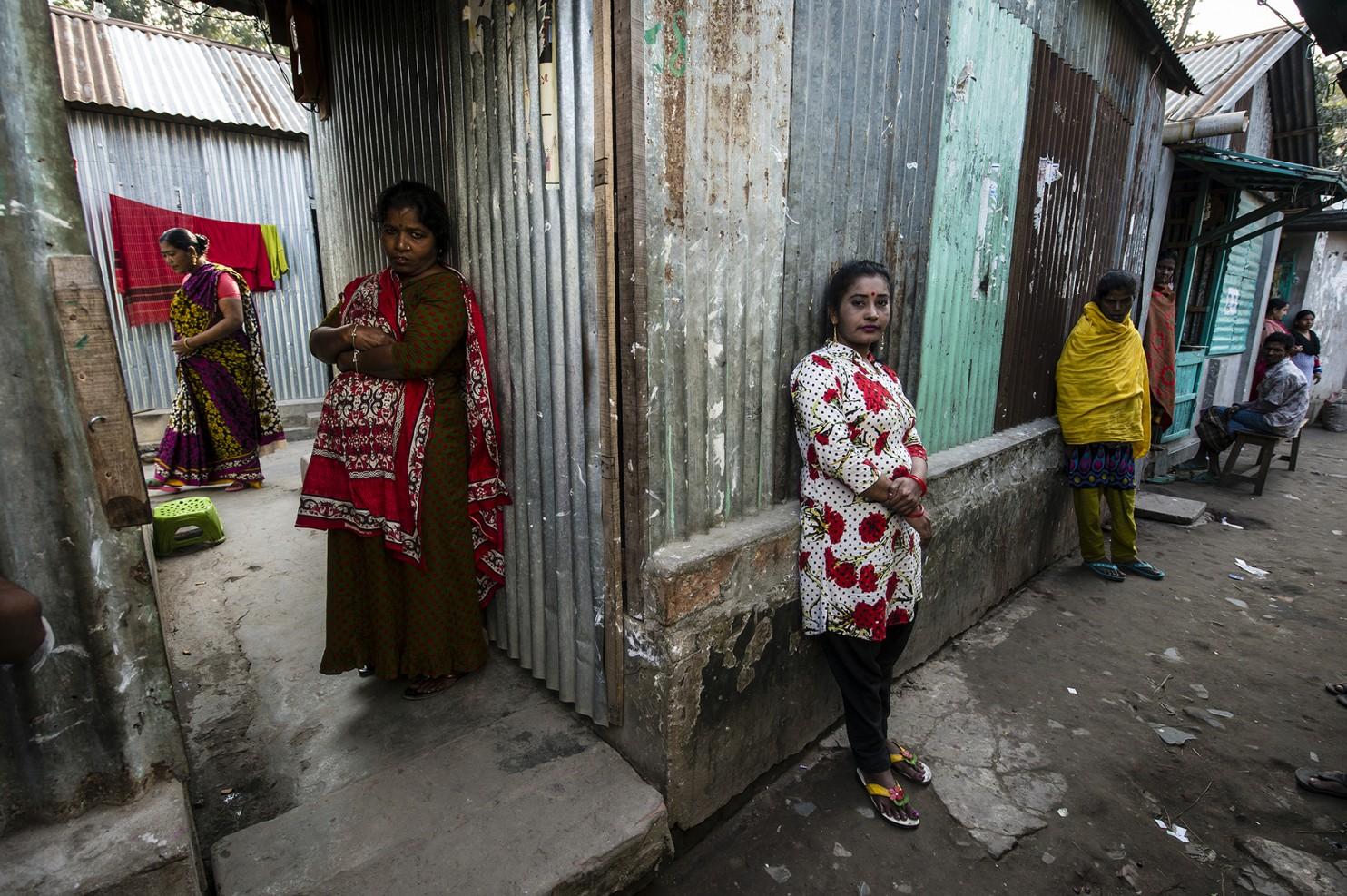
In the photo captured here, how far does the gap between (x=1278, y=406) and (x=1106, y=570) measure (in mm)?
4177

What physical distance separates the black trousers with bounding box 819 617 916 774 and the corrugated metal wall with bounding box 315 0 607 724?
849 millimetres

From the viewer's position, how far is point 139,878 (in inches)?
54.4

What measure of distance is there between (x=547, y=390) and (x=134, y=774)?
142 cm

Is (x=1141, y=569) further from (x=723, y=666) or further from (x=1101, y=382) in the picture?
(x=723, y=666)

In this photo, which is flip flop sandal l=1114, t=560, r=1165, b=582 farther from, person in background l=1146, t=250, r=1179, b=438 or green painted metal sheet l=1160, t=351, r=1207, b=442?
green painted metal sheet l=1160, t=351, r=1207, b=442

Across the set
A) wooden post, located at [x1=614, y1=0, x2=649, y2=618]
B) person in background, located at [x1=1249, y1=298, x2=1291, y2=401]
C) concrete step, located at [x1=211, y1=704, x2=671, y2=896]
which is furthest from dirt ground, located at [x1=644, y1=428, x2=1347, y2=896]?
person in background, located at [x1=1249, y1=298, x2=1291, y2=401]

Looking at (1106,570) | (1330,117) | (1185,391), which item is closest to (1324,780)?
(1106,570)

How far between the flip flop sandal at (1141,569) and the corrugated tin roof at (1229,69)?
5307 millimetres

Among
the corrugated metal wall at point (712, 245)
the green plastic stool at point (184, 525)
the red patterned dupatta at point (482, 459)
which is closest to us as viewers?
the corrugated metal wall at point (712, 245)

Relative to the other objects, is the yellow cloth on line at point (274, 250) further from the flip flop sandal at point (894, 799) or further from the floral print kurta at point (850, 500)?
the flip flop sandal at point (894, 799)

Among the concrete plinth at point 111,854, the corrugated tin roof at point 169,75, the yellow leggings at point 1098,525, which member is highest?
the corrugated tin roof at point 169,75

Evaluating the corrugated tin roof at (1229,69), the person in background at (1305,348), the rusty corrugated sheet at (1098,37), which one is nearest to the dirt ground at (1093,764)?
the rusty corrugated sheet at (1098,37)

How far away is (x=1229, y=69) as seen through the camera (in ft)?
26.1

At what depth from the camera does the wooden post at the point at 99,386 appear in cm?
130
